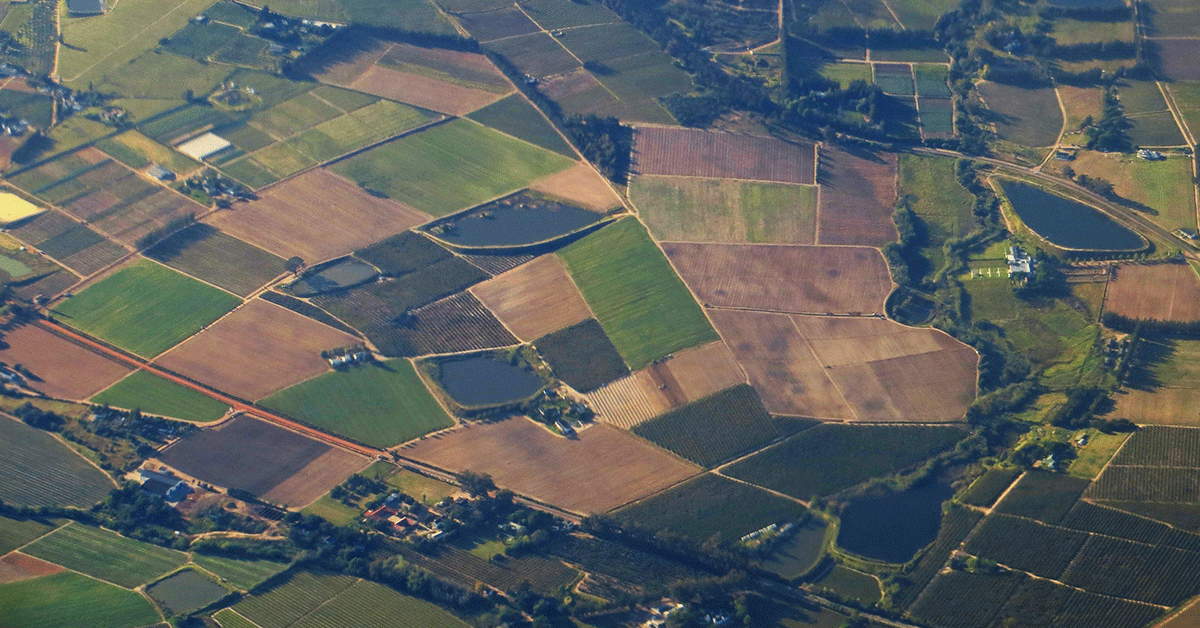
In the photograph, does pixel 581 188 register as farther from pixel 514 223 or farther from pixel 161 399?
pixel 161 399

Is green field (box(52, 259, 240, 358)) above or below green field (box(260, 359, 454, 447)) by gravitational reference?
above

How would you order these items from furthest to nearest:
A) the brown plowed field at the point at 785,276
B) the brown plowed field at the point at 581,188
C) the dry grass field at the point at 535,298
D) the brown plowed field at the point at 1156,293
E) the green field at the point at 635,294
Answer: the brown plowed field at the point at 581,188 < the brown plowed field at the point at 785,276 < the dry grass field at the point at 535,298 < the brown plowed field at the point at 1156,293 < the green field at the point at 635,294

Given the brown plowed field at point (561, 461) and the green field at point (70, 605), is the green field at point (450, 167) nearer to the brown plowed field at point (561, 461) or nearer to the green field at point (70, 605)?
the brown plowed field at point (561, 461)

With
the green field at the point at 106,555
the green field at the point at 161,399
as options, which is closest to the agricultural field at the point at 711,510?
the green field at the point at 106,555

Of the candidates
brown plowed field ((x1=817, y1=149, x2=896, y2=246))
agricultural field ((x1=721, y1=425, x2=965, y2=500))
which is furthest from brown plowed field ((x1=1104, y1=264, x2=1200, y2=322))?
agricultural field ((x1=721, y1=425, x2=965, y2=500))

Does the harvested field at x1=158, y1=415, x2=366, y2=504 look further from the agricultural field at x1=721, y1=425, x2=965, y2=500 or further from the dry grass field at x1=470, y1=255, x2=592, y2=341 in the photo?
the agricultural field at x1=721, y1=425, x2=965, y2=500

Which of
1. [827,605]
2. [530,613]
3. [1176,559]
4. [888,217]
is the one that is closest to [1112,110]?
[888,217]

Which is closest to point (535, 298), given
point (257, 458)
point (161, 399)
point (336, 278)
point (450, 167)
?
point (336, 278)
